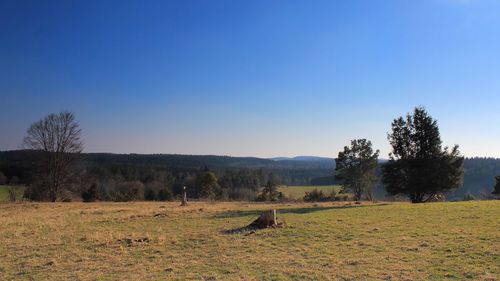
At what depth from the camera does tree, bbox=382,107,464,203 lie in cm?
3734

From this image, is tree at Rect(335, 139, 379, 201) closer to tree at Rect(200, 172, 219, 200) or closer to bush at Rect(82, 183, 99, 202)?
tree at Rect(200, 172, 219, 200)

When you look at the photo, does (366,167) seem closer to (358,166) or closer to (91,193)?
(358,166)

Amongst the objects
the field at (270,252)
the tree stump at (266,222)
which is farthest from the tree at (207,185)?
the tree stump at (266,222)

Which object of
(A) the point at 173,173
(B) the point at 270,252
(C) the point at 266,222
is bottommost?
(B) the point at 270,252

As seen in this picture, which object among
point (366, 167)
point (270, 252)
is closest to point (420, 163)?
point (366, 167)

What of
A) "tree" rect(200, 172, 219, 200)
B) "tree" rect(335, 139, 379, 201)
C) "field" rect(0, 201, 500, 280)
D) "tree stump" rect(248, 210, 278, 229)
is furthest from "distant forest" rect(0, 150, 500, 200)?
"tree stump" rect(248, 210, 278, 229)

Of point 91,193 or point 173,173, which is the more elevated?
point 173,173

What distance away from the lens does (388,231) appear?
16.0 metres

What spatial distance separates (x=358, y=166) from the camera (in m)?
57.7

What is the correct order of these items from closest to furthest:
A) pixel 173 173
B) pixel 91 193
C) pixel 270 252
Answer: pixel 270 252
pixel 91 193
pixel 173 173

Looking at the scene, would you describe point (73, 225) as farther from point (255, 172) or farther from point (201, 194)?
point (255, 172)

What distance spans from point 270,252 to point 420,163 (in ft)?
101

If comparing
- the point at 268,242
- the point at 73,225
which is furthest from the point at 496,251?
the point at 73,225

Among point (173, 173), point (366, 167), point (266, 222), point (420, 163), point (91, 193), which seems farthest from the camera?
point (173, 173)
